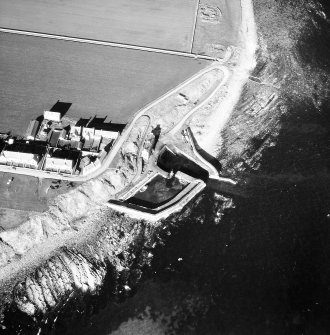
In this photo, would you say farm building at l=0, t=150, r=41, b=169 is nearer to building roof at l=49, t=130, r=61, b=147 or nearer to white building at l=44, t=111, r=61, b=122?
building roof at l=49, t=130, r=61, b=147

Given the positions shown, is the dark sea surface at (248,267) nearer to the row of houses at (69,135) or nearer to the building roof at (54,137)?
the row of houses at (69,135)

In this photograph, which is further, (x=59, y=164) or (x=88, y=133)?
(x=88, y=133)

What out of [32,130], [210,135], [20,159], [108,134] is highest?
[210,135]

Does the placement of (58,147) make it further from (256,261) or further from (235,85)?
(235,85)

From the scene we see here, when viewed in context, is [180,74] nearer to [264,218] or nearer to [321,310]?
[264,218]

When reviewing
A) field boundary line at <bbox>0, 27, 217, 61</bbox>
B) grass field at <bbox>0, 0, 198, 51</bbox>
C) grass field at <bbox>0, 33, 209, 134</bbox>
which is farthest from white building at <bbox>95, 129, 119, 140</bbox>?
grass field at <bbox>0, 0, 198, 51</bbox>

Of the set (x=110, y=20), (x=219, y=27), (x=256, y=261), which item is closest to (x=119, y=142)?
(x=256, y=261)

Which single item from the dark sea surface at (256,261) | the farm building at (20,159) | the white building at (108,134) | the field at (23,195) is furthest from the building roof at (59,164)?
the dark sea surface at (256,261)

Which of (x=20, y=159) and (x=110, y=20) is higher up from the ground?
(x=110, y=20)
